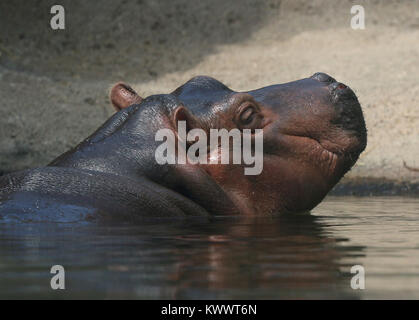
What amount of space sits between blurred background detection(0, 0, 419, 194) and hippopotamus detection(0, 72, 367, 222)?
5.08 meters

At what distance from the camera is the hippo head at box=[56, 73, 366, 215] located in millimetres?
5332

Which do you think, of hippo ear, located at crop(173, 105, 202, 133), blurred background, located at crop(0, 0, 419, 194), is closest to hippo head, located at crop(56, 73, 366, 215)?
hippo ear, located at crop(173, 105, 202, 133)

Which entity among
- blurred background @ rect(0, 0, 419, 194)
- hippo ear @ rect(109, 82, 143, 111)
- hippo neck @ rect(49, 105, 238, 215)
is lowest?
hippo neck @ rect(49, 105, 238, 215)

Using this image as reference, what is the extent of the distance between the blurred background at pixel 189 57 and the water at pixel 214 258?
19.5ft

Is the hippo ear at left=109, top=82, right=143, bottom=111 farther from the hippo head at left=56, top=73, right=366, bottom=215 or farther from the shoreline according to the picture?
the shoreline

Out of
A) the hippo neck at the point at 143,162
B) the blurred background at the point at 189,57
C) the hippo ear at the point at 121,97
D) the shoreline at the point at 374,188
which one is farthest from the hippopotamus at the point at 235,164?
the blurred background at the point at 189,57

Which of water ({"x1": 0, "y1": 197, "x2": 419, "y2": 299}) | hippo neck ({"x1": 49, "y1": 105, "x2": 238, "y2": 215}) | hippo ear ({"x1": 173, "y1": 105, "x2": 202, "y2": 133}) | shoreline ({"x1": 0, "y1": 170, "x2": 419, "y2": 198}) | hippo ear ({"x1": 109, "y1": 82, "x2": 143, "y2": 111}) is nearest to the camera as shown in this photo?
water ({"x1": 0, "y1": 197, "x2": 419, "y2": 299})

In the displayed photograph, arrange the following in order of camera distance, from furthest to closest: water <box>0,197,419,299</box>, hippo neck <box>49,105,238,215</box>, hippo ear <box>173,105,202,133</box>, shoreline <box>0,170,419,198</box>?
shoreline <box>0,170,419,198</box> → hippo ear <box>173,105,202,133</box> → hippo neck <box>49,105,238,215</box> → water <box>0,197,419,299</box>

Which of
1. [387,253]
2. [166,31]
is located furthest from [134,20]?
[387,253]

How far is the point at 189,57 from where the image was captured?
65.3 feet

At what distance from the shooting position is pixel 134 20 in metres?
21.7

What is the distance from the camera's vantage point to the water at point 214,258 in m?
2.83
